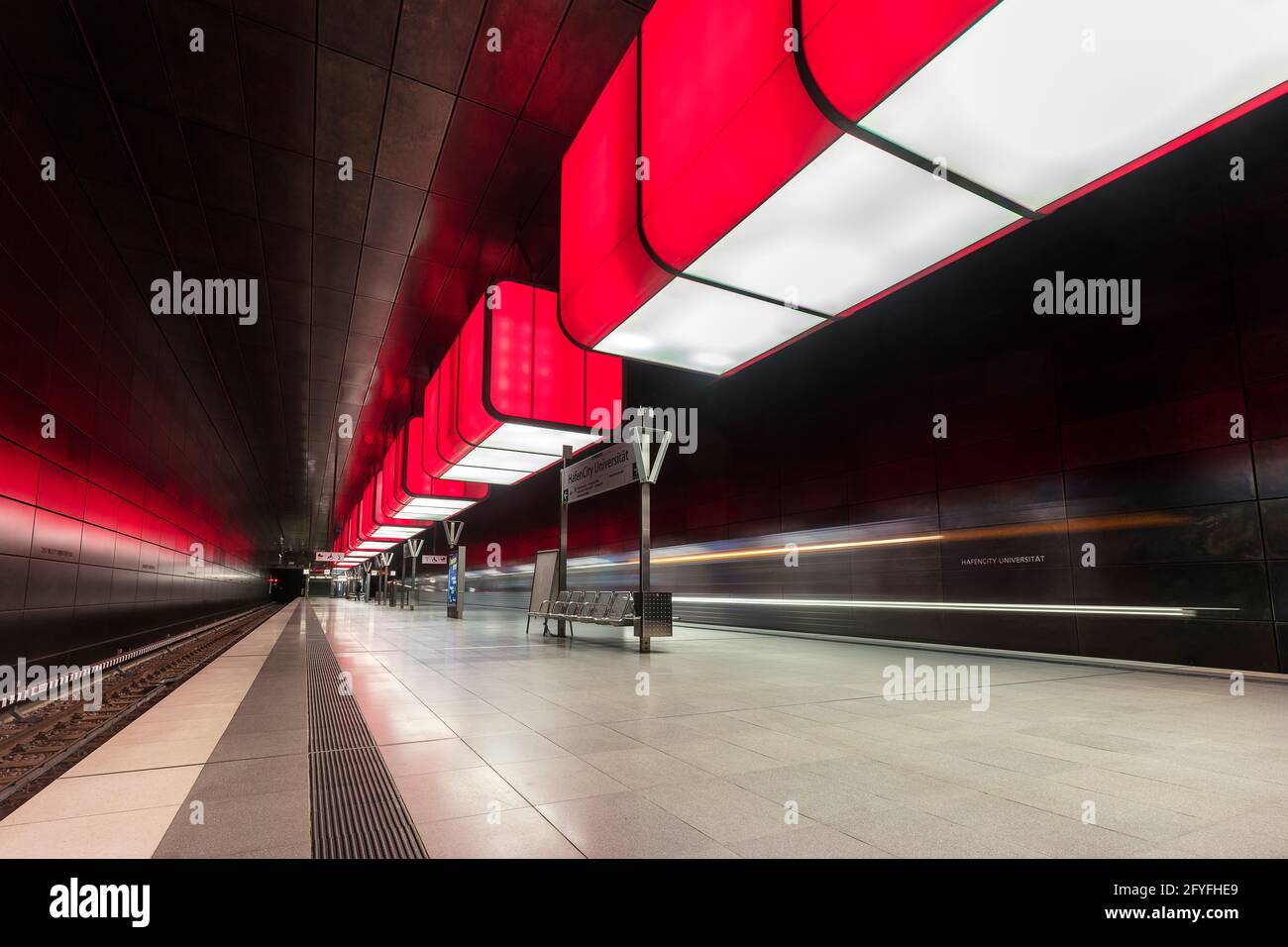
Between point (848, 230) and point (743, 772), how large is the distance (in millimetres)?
3477

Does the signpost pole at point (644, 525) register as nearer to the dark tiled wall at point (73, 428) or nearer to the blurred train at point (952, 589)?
the blurred train at point (952, 589)

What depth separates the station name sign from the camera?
10102 millimetres

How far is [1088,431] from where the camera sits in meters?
7.67

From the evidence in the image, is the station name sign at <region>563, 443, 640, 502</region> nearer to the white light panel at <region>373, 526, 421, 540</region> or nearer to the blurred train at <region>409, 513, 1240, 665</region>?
the blurred train at <region>409, 513, 1240, 665</region>

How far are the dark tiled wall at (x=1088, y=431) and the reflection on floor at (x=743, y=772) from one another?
1.35 m

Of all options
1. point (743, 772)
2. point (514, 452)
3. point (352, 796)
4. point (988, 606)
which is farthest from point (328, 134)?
point (988, 606)

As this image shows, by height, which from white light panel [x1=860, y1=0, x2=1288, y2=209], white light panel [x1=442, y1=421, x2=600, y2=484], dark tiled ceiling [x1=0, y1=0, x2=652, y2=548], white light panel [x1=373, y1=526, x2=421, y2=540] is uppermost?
dark tiled ceiling [x1=0, y1=0, x2=652, y2=548]

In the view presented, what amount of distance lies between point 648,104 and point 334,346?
32.1 ft

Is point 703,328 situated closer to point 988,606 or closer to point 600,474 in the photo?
point 600,474

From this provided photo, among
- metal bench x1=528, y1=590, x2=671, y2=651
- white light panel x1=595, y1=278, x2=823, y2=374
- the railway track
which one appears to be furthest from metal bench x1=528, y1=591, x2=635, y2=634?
the railway track

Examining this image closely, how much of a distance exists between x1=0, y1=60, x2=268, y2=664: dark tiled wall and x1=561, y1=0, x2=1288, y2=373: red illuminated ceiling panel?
231 inches

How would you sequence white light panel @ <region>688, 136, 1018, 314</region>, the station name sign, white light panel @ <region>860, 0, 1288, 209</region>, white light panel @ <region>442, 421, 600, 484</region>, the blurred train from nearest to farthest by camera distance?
white light panel @ <region>860, 0, 1288, 209</region>
white light panel @ <region>688, 136, 1018, 314</region>
the blurred train
white light panel @ <region>442, 421, 600, 484</region>
the station name sign

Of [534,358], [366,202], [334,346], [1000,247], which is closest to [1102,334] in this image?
[1000,247]
